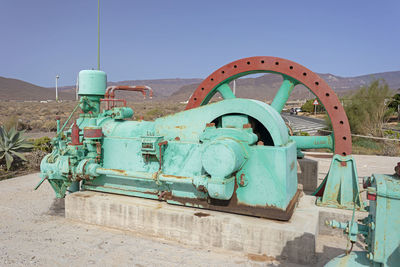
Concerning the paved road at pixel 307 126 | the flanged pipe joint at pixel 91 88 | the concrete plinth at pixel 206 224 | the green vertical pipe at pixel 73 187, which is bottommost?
the concrete plinth at pixel 206 224

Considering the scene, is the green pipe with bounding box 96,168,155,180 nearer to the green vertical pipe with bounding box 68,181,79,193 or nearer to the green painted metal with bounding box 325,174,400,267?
the green vertical pipe with bounding box 68,181,79,193

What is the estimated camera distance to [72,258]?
380 centimetres

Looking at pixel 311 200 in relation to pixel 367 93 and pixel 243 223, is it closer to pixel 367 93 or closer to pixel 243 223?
pixel 243 223

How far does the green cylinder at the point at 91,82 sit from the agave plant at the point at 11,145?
451cm

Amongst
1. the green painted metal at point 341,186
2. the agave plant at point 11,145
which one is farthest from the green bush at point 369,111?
the agave plant at point 11,145

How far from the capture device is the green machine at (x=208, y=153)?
3.90m

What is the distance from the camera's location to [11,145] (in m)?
8.94

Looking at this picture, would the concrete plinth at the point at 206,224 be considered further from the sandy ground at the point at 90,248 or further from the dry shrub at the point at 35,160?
the dry shrub at the point at 35,160

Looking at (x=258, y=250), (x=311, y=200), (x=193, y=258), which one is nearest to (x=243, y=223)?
(x=258, y=250)

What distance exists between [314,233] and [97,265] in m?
2.45

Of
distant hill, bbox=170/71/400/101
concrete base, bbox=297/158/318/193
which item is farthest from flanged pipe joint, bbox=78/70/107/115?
distant hill, bbox=170/71/400/101

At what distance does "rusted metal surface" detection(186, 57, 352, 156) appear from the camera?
16.8 feet

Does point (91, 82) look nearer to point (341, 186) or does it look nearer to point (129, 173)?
point (129, 173)

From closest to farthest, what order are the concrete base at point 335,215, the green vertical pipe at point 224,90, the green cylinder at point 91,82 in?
the concrete base at point 335,215, the green cylinder at point 91,82, the green vertical pipe at point 224,90
